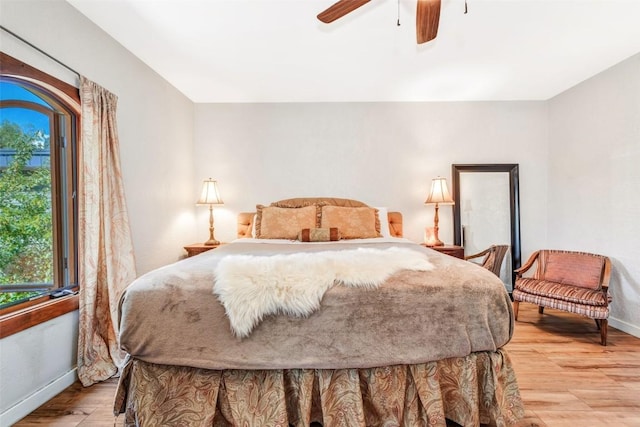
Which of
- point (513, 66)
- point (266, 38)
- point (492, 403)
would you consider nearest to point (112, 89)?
point (266, 38)

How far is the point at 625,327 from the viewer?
260 centimetres

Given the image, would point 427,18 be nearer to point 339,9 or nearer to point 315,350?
point 339,9

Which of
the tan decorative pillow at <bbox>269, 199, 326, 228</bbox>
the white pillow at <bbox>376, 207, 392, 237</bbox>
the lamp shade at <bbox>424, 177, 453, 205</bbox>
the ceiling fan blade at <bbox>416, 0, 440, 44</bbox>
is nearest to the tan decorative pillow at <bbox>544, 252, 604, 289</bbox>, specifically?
the lamp shade at <bbox>424, 177, 453, 205</bbox>

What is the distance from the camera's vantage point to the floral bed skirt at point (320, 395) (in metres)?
1.30

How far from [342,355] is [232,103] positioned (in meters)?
3.34

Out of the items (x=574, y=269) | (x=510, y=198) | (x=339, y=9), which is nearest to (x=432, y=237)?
(x=510, y=198)

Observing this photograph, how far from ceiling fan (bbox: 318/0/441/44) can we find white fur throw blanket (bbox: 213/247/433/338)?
1.40 meters

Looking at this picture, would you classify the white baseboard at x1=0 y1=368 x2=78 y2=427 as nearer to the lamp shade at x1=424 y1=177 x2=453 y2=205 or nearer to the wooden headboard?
the wooden headboard

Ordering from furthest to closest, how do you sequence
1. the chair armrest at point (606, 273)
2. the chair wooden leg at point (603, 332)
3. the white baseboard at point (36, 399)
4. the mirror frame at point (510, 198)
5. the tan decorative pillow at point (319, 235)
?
the mirror frame at point (510, 198)
the tan decorative pillow at point (319, 235)
the chair armrest at point (606, 273)
the chair wooden leg at point (603, 332)
the white baseboard at point (36, 399)

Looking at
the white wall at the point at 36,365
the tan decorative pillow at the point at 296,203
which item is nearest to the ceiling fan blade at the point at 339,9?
the tan decorative pillow at the point at 296,203

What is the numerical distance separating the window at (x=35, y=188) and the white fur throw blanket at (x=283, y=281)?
51.1 inches

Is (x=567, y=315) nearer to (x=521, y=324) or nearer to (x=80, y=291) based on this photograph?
(x=521, y=324)

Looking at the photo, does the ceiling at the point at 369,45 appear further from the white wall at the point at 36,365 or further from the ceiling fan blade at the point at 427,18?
the white wall at the point at 36,365

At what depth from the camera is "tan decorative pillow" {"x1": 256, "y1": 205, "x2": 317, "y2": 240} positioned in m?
2.89
